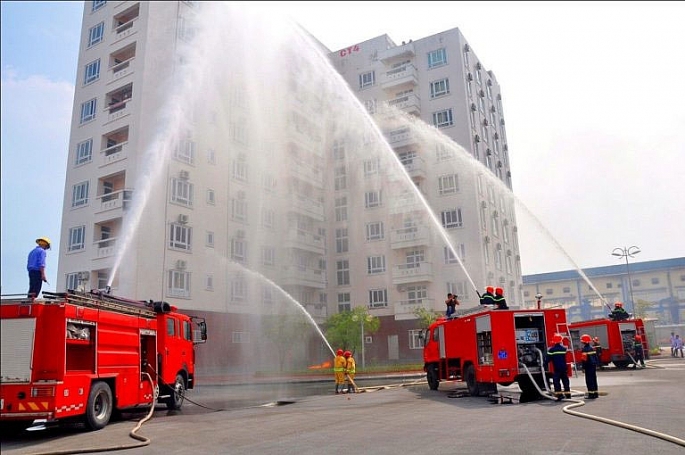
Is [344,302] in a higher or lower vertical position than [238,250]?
lower

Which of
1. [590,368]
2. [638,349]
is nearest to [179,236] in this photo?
[590,368]

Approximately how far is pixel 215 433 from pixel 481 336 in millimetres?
8955

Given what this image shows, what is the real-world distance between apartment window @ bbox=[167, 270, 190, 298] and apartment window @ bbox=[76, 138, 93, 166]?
11.2 meters

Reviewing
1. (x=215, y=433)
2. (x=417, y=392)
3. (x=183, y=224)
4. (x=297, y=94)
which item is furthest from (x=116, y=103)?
→ (x=215, y=433)

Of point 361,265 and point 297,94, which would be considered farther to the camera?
point 361,265

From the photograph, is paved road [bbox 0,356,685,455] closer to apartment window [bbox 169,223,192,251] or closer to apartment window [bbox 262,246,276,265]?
apartment window [bbox 169,223,192,251]

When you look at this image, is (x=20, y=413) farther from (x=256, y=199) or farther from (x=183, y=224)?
(x=256, y=199)

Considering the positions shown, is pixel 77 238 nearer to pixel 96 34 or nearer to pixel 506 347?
pixel 96 34

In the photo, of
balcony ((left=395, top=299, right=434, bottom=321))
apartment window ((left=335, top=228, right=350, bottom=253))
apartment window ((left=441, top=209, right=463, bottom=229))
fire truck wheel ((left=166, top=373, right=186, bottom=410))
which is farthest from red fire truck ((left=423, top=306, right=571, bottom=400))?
apartment window ((left=335, top=228, right=350, bottom=253))

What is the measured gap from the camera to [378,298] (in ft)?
163

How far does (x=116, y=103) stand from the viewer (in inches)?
1559

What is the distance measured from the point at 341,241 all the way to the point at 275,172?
11.6 meters

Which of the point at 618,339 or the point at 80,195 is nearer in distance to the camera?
the point at 618,339

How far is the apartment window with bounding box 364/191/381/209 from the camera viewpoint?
163 ft
